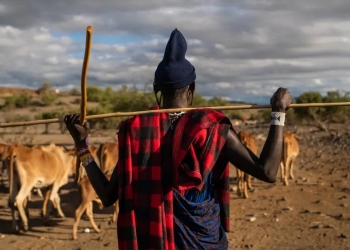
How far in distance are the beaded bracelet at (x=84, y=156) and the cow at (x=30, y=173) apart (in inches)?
288

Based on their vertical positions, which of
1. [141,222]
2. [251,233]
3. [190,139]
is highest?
[190,139]

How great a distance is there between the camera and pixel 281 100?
271 cm

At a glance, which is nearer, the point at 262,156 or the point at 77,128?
the point at 262,156

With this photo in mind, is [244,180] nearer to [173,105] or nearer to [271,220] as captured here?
[271,220]

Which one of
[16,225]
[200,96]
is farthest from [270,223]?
[200,96]

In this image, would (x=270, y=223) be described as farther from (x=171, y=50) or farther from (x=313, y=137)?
(x=313, y=137)

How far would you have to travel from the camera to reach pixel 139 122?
2.65m

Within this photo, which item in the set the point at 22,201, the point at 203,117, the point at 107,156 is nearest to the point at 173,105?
the point at 203,117

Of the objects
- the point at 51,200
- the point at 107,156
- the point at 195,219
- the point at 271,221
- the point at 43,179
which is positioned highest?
the point at 195,219

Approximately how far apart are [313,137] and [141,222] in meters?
20.7

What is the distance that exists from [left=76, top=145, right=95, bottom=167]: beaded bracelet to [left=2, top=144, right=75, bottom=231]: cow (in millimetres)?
7321

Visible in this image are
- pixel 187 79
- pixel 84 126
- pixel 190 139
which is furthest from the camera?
pixel 84 126

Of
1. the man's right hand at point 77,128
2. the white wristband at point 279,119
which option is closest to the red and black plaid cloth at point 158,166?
the white wristband at point 279,119

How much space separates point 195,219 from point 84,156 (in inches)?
29.1
